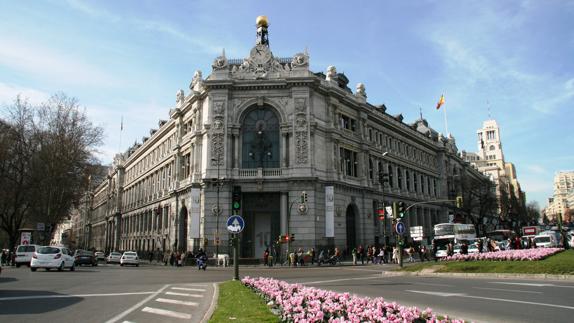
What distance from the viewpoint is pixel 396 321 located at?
6664 mm

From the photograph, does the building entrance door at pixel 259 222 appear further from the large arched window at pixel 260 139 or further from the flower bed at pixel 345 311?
the flower bed at pixel 345 311

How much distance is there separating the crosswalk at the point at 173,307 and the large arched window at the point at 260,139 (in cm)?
2685

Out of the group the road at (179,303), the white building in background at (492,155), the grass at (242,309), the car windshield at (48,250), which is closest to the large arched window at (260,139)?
the car windshield at (48,250)

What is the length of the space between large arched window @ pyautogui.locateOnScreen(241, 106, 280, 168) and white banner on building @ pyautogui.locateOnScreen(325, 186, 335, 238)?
5.68 meters

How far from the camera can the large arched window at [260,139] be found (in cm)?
4231

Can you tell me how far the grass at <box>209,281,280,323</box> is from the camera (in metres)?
8.40

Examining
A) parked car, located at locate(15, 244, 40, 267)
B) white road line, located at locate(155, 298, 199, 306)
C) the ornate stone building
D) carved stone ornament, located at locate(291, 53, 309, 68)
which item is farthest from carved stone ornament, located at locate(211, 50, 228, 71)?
white road line, located at locate(155, 298, 199, 306)

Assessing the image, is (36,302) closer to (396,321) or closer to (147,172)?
(396,321)

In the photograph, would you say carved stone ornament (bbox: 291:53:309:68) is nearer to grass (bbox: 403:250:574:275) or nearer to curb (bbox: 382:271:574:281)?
curb (bbox: 382:271:574:281)

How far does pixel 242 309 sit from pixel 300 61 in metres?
36.2

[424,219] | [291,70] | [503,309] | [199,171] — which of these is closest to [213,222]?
[199,171]

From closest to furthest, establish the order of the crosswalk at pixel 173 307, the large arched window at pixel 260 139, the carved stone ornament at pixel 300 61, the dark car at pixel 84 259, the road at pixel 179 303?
1. the road at pixel 179 303
2. the crosswalk at pixel 173 307
3. the dark car at pixel 84 259
4. the large arched window at pixel 260 139
5. the carved stone ornament at pixel 300 61

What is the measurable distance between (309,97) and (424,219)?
36.3 m

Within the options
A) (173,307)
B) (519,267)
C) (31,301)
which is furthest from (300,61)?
(31,301)
